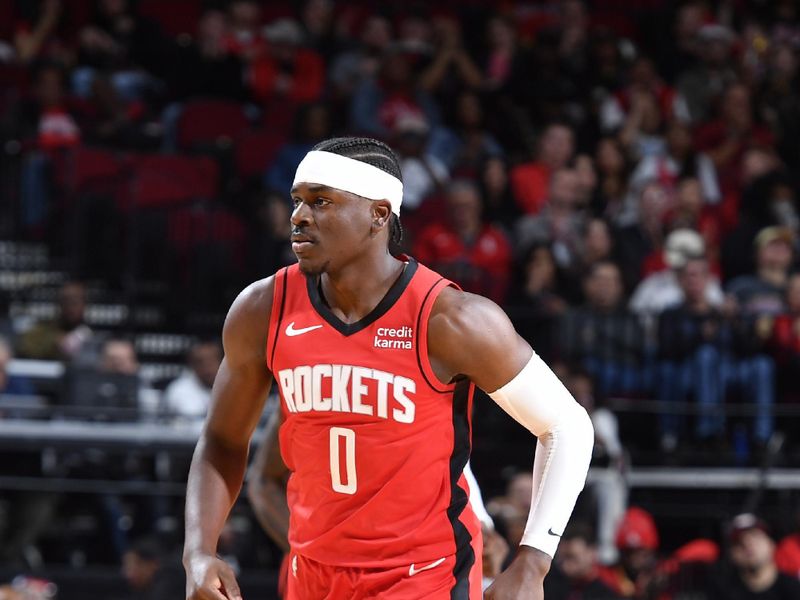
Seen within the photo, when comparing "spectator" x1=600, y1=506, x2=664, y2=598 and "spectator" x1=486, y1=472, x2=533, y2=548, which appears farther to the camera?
"spectator" x1=600, y1=506, x2=664, y2=598

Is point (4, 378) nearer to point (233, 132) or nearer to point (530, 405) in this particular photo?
point (233, 132)

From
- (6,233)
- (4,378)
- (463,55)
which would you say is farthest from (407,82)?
(4,378)

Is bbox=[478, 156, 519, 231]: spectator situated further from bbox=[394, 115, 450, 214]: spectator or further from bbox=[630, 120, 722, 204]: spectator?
bbox=[630, 120, 722, 204]: spectator

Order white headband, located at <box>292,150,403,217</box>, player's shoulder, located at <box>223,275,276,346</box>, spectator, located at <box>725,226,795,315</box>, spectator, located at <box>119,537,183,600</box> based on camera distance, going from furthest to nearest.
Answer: spectator, located at <box>725,226,795,315</box> → spectator, located at <box>119,537,183,600</box> → player's shoulder, located at <box>223,275,276,346</box> → white headband, located at <box>292,150,403,217</box>

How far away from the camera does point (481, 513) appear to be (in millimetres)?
4695

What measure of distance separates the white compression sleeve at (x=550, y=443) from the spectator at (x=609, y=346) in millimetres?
6363

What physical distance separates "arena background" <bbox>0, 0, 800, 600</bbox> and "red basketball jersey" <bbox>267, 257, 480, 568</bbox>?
4.96 m

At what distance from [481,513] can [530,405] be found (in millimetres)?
895

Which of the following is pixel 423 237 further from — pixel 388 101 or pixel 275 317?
pixel 275 317

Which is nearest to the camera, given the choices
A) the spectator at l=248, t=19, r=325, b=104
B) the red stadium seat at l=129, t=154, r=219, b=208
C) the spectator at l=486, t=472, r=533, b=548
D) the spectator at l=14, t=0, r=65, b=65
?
the spectator at l=486, t=472, r=533, b=548

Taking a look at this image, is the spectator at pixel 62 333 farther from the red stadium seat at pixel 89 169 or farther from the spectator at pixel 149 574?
the spectator at pixel 149 574

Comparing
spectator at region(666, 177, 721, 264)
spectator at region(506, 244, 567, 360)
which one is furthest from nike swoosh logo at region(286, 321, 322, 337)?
spectator at region(666, 177, 721, 264)

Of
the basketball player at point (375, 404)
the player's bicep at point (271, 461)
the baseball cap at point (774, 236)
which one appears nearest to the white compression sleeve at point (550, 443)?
the basketball player at point (375, 404)

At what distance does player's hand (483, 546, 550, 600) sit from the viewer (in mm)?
3730
